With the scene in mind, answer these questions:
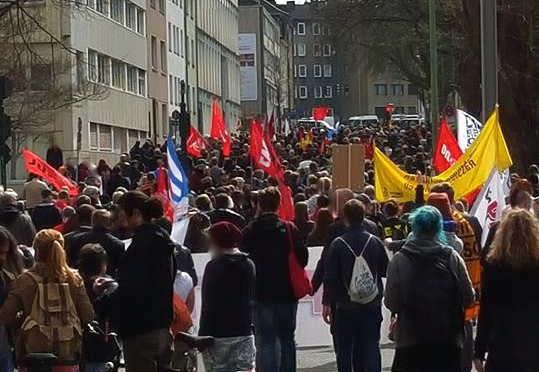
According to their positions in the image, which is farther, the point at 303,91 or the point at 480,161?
the point at 303,91

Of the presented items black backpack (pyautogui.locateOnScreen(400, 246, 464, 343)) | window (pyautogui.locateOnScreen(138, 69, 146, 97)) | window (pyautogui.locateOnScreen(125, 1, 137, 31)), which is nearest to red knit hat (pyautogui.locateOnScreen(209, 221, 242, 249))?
black backpack (pyautogui.locateOnScreen(400, 246, 464, 343))

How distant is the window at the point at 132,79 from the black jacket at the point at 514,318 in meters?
54.2

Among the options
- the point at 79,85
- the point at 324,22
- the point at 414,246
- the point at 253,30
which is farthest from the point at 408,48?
the point at 253,30

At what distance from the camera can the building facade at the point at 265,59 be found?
115812 mm

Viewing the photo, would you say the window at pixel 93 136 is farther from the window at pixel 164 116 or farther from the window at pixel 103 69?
the window at pixel 164 116

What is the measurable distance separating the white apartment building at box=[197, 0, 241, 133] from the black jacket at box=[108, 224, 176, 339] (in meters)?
72.0

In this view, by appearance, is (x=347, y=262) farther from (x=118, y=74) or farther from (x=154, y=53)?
(x=154, y=53)

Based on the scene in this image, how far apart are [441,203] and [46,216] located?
778 cm

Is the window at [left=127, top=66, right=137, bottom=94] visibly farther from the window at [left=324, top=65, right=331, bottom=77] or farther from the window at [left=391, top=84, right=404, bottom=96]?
the window at [left=324, top=65, right=331, bottom=77]

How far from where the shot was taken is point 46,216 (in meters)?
17.8

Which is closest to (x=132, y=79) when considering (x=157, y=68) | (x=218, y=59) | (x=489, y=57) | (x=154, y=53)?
(x=154, y=53)

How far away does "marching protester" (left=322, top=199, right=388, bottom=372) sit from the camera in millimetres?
11336

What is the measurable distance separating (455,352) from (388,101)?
523 feet

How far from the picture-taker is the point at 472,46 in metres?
28.7
